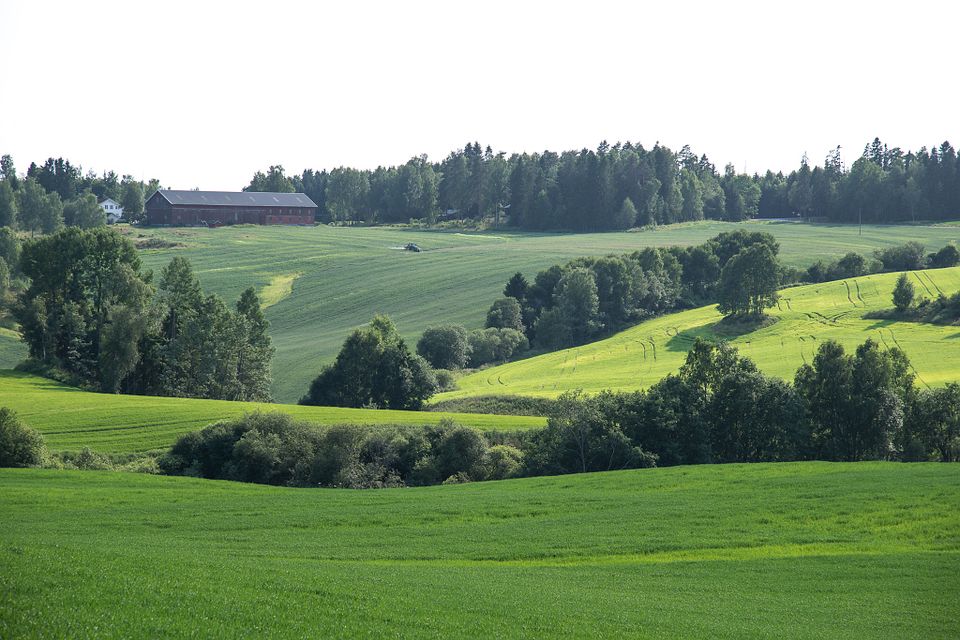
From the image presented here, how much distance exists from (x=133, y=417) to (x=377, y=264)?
93984 mm

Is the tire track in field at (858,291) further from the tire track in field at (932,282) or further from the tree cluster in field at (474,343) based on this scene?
the tree cluster in field at (474,343)

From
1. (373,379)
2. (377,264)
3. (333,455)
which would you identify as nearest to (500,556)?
(333,455)

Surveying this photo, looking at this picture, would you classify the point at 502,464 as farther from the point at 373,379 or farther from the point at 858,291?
the point at 858,291

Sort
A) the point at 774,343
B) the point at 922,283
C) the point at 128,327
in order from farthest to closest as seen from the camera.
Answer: the point at 922,283
the point at 774,343
the point at 128,327

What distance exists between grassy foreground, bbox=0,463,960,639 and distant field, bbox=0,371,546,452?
1053 centimetres

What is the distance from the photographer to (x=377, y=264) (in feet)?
496

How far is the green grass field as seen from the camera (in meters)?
82.8

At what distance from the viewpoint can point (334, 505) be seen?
38.8 meters

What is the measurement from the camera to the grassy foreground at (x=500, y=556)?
2053 cm

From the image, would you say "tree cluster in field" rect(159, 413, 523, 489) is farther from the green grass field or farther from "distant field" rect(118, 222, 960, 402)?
"distant field" rect(118, 222, 960, 402)

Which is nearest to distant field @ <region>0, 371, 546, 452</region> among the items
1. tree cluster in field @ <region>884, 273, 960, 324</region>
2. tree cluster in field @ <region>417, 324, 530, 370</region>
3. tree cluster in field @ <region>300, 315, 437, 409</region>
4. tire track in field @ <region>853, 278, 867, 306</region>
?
tree cluster in field @ <region>300, 315, 437, 409</region>

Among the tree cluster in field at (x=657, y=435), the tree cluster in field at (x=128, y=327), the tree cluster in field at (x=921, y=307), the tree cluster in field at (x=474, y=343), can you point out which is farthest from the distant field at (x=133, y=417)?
the tree cluster in field at (x=921, y=307)

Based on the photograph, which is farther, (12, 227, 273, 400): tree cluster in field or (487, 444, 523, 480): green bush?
(12, 227, 273, 400): tree cluster in field

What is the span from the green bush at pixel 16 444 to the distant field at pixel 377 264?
3639 cm
